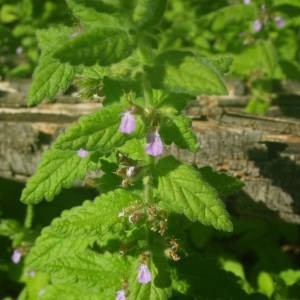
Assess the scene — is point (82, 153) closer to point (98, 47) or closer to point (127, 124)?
point (127, 124)

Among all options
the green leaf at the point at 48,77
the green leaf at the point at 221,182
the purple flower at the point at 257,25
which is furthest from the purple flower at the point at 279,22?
the green leaf at the point at 48,77

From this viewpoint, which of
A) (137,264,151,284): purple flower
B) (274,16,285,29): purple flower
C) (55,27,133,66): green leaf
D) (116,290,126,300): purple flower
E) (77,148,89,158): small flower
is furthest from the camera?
(274,16,285,29): purple flower

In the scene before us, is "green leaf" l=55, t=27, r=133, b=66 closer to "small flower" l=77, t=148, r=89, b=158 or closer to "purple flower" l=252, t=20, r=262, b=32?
"small flower" l=77, t=148, r=89, b=158

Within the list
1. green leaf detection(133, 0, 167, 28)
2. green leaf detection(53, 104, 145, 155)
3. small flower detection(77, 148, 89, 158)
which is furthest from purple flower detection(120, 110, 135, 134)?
small flower detection(77, 148, 89, 158)

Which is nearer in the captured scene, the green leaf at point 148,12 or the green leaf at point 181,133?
the green leaf at point 148,12

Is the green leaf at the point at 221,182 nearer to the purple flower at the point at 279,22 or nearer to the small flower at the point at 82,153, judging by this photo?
the small flower at the point at 82,153

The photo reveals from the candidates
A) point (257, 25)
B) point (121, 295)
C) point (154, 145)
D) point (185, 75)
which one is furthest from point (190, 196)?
point (257, 25)

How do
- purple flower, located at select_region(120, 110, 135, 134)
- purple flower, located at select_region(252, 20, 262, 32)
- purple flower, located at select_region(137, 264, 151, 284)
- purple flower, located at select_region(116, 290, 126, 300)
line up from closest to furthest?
purple flower, located at select_region(120, 110, 135, 134) → purple flower, located at select_region(137, 264, 151, 284) → purple flower, located at select_region(116, 290, 126, 300) → purple flower, located at select_region(252, 20, 262, 32)
